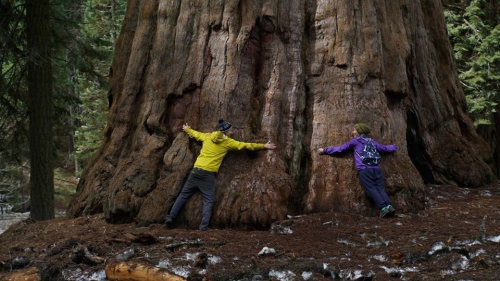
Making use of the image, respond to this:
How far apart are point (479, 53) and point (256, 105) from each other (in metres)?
13.8

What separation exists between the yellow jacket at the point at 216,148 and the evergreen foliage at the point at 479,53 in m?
12.1

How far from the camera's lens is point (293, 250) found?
6055 millimetres

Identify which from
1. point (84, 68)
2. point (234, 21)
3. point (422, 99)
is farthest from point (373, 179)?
point (84, 68)

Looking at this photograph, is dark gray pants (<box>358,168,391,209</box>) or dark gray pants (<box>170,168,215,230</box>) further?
dark gray pants (<box>358,168,391,209</box>)

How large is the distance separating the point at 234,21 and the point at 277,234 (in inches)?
134

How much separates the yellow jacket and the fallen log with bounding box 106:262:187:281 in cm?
229

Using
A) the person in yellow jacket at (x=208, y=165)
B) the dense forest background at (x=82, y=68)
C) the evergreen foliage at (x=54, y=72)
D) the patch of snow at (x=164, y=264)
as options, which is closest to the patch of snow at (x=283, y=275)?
the patch of snow at (x=164, y=264)

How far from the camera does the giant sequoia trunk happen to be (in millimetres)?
7668

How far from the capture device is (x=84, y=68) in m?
14.7

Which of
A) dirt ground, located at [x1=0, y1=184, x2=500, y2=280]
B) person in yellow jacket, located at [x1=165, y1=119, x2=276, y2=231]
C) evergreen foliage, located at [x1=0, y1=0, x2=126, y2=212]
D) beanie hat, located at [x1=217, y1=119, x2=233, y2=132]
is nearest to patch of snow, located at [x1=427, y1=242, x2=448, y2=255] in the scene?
dirt ground, located at [x1=0, y1=184, x2=500, y2=280]

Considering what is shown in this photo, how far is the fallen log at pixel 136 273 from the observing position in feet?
17.3

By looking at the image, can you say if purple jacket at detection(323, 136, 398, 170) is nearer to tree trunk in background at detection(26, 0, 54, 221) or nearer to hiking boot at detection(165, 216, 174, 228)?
hiking boot at detection(165, 216, 174, 228)

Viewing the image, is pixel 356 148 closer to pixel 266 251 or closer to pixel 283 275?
pixel 266 251

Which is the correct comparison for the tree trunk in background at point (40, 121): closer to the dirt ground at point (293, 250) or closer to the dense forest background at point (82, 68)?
the dense forest background at point (82, 68)
